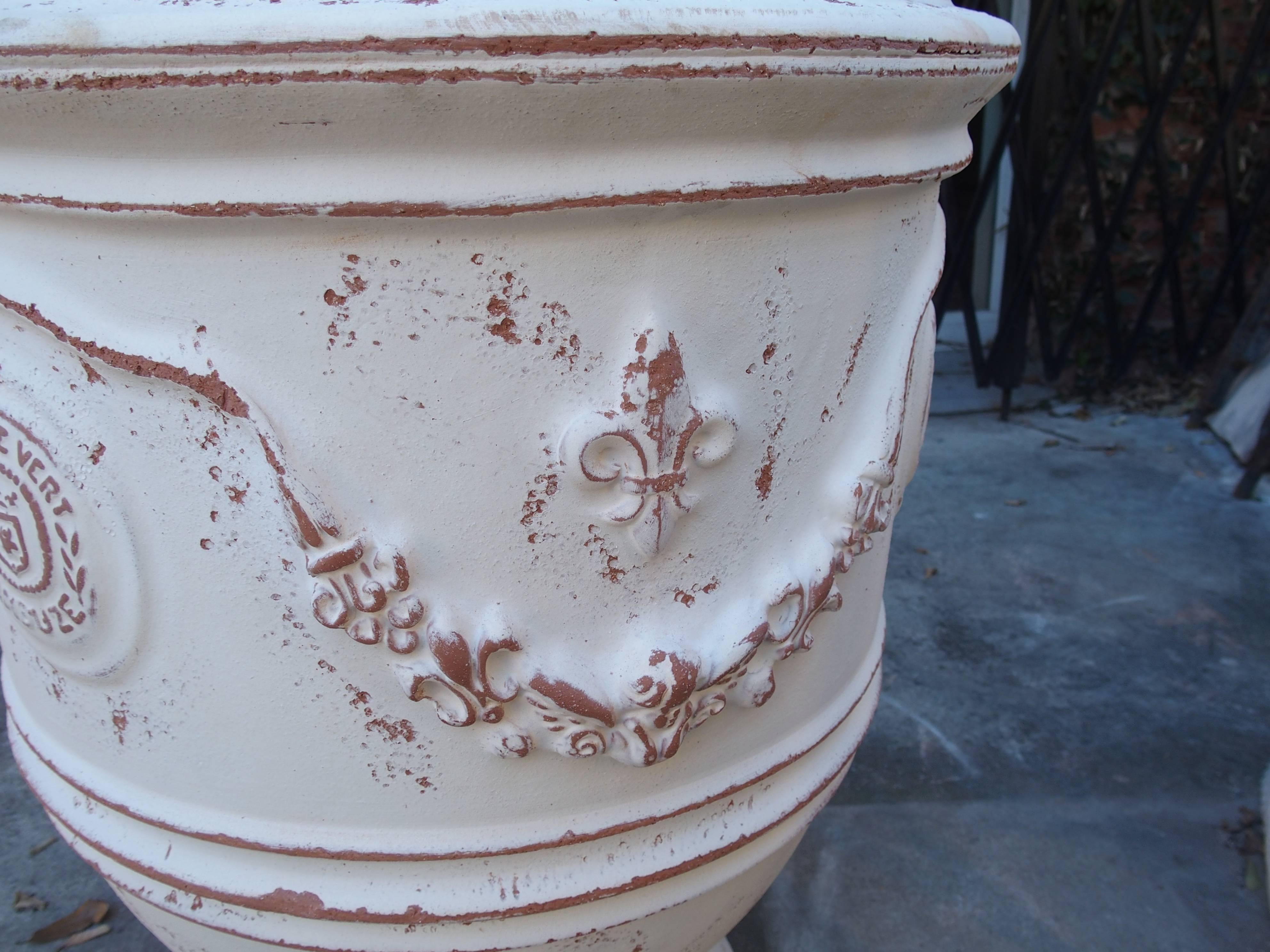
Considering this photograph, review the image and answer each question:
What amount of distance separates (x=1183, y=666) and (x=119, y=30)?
2.12 meters

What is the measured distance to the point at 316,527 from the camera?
0.72 m

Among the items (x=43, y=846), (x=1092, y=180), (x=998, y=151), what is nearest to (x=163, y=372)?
(x=43, y=846)

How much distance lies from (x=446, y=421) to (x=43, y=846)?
1380 mm

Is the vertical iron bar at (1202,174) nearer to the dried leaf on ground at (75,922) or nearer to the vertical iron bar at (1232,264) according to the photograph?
the vertical iron bar at (1232,264)

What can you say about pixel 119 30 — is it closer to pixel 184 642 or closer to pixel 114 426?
pixel 114 426

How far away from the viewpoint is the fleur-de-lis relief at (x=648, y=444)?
713 mm

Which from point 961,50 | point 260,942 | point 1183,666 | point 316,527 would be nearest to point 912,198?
point 961,50

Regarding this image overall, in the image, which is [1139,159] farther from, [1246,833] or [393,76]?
[393,76]

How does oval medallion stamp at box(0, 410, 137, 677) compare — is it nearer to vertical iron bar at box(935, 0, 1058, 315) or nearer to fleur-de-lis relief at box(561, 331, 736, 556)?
fleur-de-lis relief at box(561, 331, 736, 556)

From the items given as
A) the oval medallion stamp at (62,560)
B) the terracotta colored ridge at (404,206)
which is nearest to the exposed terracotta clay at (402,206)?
the terracotta colored ridge at (404,206)

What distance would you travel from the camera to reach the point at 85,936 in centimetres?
146

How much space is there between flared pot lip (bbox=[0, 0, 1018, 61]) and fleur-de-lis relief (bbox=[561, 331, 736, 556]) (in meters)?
0.20

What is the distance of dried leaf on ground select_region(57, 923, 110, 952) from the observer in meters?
1.45

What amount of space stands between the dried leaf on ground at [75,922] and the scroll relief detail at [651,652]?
3.47ft
